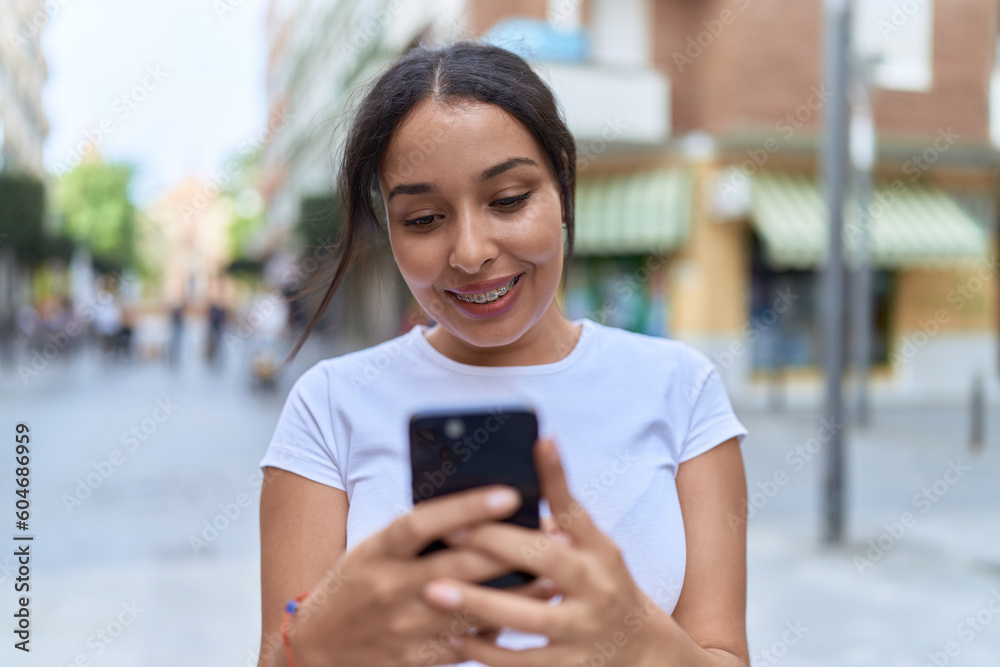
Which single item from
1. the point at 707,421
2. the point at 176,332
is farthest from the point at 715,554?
the point at 176,332

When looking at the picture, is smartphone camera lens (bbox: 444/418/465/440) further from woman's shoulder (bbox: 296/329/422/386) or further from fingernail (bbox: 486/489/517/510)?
woman's shoulder (bbox: 296/329/422/386)

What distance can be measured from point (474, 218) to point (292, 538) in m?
0.48

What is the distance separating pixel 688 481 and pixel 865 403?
37.2 ft

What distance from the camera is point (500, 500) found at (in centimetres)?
79

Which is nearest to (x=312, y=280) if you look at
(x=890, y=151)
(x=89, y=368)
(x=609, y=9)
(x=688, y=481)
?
(x=688, y=481)

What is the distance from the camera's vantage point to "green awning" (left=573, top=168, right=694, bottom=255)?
13.9m

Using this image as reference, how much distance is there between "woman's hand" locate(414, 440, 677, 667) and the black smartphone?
31mm

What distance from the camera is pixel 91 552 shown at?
578cm

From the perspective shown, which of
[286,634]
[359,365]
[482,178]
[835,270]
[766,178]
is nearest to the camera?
[286,634]

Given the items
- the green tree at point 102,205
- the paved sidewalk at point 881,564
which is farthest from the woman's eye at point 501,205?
the green tree at point 102,205

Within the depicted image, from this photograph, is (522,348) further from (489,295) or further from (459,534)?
(459,534)

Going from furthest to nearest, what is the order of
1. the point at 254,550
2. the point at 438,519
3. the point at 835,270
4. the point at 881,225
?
the point at 881,225 < the point at 835,270 < the point at 254,550 < the point at 438,519

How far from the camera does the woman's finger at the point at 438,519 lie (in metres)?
0.77

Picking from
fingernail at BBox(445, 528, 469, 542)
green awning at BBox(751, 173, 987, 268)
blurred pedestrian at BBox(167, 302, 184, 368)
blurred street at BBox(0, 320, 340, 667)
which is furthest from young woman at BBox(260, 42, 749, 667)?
blurred pedestrian at BBox(167, 302, 184, 368)
